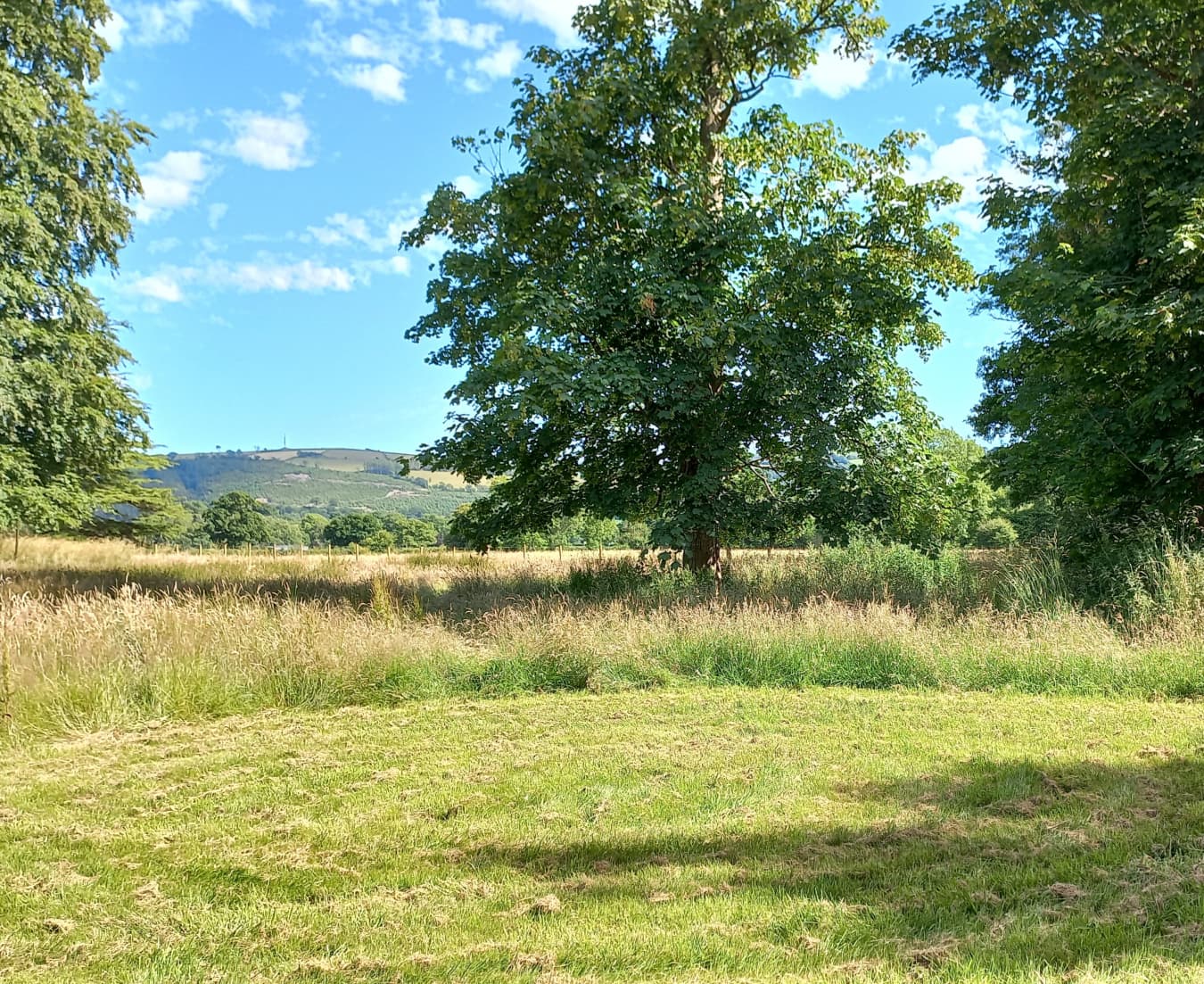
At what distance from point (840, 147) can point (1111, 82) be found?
4202mm

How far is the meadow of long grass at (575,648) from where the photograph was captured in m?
6.83

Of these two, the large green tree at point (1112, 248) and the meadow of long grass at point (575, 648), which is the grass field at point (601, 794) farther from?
the large green tree at point (1112, 248)

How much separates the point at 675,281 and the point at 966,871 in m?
9.70

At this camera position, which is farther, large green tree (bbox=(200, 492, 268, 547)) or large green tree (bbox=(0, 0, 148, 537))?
large green tree (bbox=(200, 492, 268, 547))

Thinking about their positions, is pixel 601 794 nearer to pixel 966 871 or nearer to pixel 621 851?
pixel 621 851

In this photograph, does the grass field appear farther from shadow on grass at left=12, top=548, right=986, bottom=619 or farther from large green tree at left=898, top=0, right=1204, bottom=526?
large green tree at left=898, top=0, right=1204, bottom=526

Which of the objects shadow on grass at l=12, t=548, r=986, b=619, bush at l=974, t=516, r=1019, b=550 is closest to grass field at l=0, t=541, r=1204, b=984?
shadow on grass at l=12, t=548, r=986, b=619

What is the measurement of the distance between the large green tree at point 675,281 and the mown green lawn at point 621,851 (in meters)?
6.23

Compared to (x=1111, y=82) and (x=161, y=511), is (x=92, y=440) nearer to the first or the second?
(x=1111, y=82)

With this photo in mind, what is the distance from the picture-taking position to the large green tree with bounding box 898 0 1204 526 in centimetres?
945

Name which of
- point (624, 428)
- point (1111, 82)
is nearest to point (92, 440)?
point (624, 428)

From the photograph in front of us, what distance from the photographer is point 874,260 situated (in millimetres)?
12680

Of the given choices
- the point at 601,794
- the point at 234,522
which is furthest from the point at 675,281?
the point at 234,522

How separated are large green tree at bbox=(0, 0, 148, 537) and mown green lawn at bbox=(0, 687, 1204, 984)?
1191cm
